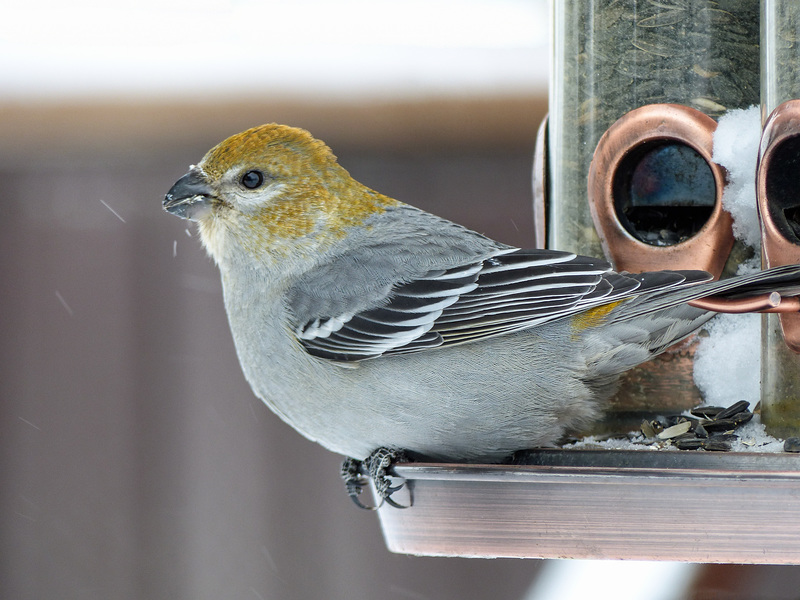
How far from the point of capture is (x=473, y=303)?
11.3 ft

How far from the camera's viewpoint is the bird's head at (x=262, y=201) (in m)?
4.02

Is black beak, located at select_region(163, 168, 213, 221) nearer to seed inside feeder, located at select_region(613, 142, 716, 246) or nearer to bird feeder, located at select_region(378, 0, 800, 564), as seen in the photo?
bird feeder, located at select_region(378, 0, 800, 564)

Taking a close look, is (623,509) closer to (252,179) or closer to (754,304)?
(754,304)

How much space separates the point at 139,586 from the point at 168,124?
3450 mm

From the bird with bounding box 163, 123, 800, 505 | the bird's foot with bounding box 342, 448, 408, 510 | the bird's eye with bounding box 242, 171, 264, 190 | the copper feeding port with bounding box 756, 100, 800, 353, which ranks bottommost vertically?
the bird's foot with bounding box 342, 448, 408, 510

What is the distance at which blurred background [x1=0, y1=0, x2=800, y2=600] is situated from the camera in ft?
23.7

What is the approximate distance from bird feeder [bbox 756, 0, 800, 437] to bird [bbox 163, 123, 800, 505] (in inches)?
11.9

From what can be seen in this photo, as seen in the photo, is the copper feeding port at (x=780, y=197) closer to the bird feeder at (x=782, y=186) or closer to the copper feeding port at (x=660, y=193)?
the bird feeder at (x=782, y=186)

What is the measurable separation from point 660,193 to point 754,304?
1.06 meters

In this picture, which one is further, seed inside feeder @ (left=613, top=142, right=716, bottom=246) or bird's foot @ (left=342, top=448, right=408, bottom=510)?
seed inside feeder @ (left=613, top=142, right=716, bottom=246)

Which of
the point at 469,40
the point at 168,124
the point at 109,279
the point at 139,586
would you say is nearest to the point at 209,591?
the point at 139,586

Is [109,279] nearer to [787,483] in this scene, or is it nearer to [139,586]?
[139,586]

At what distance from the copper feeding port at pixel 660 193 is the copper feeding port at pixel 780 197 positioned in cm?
33

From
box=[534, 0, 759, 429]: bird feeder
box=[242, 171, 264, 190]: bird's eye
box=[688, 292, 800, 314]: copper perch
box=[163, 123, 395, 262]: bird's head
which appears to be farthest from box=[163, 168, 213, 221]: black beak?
box=[688, 292, 800, 314]: copper perch
